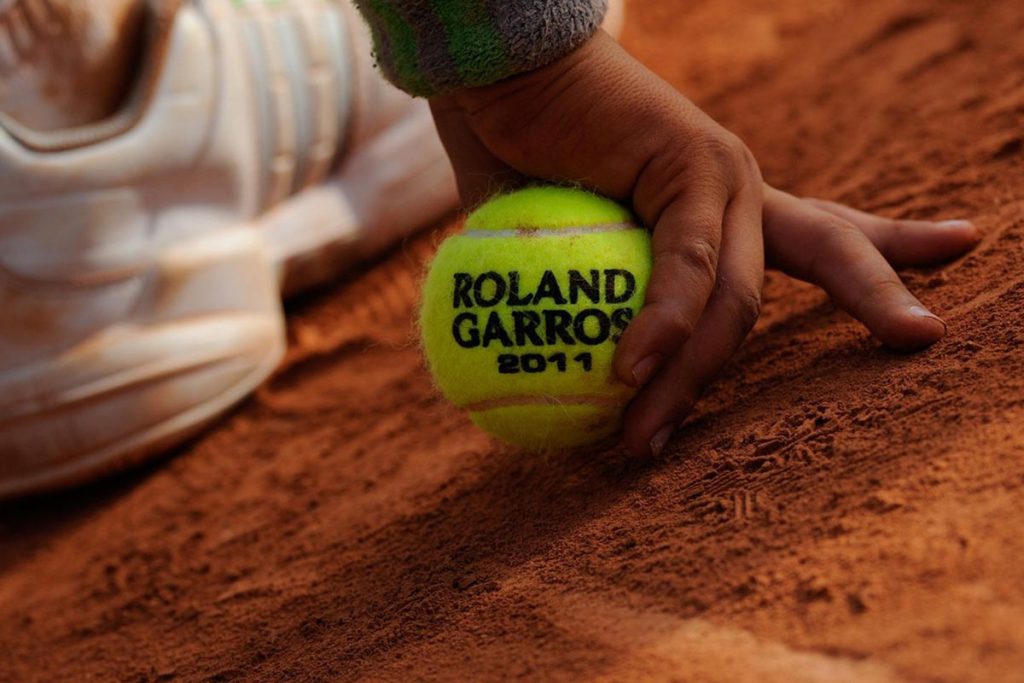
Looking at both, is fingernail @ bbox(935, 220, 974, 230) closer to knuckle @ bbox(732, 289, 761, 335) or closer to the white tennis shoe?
knuckle @ bbox(732, 289, 761, 335)

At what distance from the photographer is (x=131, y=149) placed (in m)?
2.35

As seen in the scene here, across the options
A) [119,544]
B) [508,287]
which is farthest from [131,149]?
[508,287]

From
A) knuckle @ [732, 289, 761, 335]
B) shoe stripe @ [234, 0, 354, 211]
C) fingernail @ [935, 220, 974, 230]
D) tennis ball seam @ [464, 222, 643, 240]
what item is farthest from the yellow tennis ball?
shoe stripe @ [234, 0, 354, 211]

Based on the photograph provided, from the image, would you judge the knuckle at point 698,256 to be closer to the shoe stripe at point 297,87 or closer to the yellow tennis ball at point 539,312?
the yellow tennis ball at point 539,312

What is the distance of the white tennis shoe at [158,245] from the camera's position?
2299 mm

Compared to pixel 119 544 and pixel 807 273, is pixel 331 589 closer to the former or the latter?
pixel 119 544

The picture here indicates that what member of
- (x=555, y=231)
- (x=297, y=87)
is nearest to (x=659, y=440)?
(x=555, y=231)

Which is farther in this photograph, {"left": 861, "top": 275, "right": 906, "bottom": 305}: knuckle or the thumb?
the thumb

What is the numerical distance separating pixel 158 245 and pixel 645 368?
1.37 meters

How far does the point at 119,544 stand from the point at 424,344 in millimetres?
1012

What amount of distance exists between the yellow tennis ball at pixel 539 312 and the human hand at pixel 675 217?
4 centimetres

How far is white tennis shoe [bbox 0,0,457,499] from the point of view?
2299 mm

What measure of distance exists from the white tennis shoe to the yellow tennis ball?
1.01 m

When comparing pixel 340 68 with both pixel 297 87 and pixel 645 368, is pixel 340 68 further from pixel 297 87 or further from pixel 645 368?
pixel 645 368
